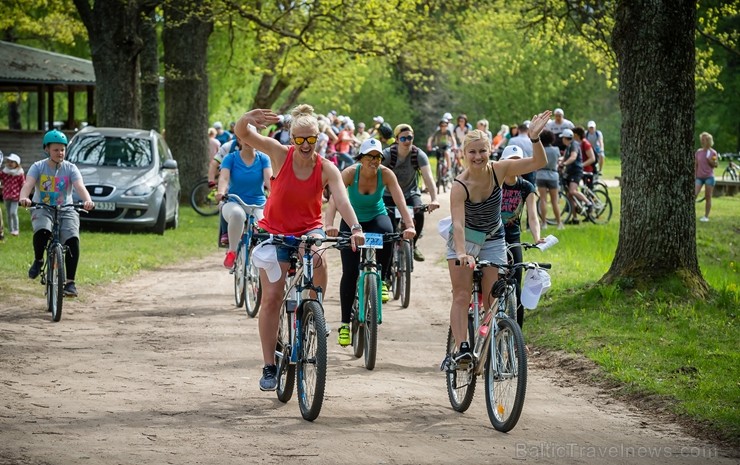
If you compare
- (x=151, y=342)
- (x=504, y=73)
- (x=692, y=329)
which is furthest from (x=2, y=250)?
(x=504, y=73)

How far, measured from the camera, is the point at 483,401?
8703 millimetres

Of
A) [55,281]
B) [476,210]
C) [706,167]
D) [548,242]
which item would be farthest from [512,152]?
[706,167]

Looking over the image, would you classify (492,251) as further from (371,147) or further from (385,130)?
(385,130)

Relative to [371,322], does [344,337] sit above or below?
below

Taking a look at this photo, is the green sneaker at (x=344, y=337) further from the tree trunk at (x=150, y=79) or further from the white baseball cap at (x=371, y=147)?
the tree trunk at (x=150, y=79)

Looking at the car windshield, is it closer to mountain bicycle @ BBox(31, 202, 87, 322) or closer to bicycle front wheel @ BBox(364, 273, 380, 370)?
mountain bicycle @ BBox(31, 202, 87, 322)

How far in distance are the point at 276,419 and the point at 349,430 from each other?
56 cm

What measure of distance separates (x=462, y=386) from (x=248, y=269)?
522 cm

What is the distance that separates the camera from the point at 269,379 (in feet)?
27.5

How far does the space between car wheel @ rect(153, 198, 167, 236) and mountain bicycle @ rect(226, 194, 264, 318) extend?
857 centimetres

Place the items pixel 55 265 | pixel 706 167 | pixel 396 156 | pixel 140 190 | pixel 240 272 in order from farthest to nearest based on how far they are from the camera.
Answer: pixel 706 167, pixel 140 190, pixel 396 156, pixel 240 272, pixel 55 265

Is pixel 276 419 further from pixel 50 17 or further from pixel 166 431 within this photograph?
pixel 50 17

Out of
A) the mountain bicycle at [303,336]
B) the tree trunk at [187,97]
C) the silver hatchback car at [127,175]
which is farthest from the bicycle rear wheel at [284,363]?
the tree trunk at [187,97]

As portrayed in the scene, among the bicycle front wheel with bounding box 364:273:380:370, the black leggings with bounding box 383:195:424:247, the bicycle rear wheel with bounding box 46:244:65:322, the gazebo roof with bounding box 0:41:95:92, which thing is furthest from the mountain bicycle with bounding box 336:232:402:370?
the gazebo roof with bounding box 0:41:95:92
